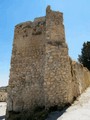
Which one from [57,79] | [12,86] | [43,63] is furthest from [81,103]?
[12,86]

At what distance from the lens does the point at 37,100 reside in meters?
14.4

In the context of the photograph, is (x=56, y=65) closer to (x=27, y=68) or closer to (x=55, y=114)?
(x=27, y=68)

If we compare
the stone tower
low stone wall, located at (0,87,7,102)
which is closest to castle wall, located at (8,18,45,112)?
the stone tower

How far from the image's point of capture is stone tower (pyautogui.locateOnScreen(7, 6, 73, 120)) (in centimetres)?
1402

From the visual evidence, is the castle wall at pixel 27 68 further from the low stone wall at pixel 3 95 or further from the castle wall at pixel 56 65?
the low stone wall at pixel 3 95

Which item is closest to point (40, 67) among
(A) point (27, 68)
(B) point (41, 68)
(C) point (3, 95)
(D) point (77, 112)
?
(B) point (41, 68)

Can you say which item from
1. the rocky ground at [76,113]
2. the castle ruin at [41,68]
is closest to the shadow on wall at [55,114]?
the rocky ground at [76,113]

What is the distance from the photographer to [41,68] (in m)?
14.8

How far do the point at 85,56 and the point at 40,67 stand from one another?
15922 millimetres

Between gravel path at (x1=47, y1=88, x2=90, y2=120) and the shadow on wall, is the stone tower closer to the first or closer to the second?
the shadow on wall

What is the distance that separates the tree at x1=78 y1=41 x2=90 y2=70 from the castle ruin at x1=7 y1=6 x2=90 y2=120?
1314 centimetres

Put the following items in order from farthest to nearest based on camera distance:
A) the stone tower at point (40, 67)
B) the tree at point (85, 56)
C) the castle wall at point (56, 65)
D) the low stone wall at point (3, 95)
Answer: the low stone wall at point (3, 95) < the tree at point (85, 56) < the stone tower at point (40, 67) < the castle wall at point (56, 65)

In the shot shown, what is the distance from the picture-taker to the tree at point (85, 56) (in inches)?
1158

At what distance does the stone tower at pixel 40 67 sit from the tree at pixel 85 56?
48.3ft
